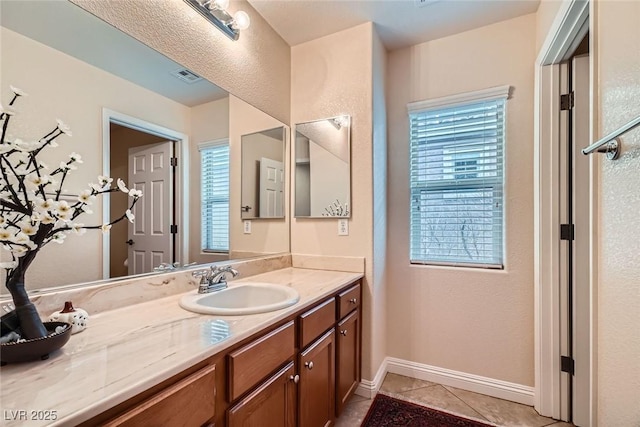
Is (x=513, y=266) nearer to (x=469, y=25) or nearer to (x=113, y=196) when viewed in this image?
(x=469, y=25)

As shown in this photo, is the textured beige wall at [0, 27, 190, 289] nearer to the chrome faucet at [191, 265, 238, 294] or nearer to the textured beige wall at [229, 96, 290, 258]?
the chrome faucet at [191, 265, 238, 294]

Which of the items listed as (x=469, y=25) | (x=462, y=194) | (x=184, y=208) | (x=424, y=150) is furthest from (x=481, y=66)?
(x=184, y=208)

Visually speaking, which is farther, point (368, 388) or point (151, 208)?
point (368, 388)

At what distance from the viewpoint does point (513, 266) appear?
1.91 metres

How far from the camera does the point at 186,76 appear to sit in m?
1.43

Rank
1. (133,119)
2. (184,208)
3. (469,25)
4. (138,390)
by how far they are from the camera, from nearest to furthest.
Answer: (138,390) < (133,119) < (184,208) < (469,25)

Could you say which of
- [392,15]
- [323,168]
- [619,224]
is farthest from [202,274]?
[392,15]

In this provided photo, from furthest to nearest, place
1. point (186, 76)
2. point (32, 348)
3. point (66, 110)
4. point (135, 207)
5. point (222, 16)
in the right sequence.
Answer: point (222, 16) → point (186, 76) → point (135, 207) → point (66, 110) → point (32, 348)

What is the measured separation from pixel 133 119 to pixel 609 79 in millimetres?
1745

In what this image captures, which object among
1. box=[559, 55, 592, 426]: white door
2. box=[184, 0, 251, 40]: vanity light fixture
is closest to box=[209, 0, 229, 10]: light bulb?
box=[184, 0, 251, 40]: vanity light fixture

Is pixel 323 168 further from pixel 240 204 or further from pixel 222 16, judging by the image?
pixel 222 16

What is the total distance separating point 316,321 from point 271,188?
1.11 metres

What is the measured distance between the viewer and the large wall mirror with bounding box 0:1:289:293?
2.96 feet

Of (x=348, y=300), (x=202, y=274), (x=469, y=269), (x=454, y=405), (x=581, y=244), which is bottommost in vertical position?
(x=454, y=405)
